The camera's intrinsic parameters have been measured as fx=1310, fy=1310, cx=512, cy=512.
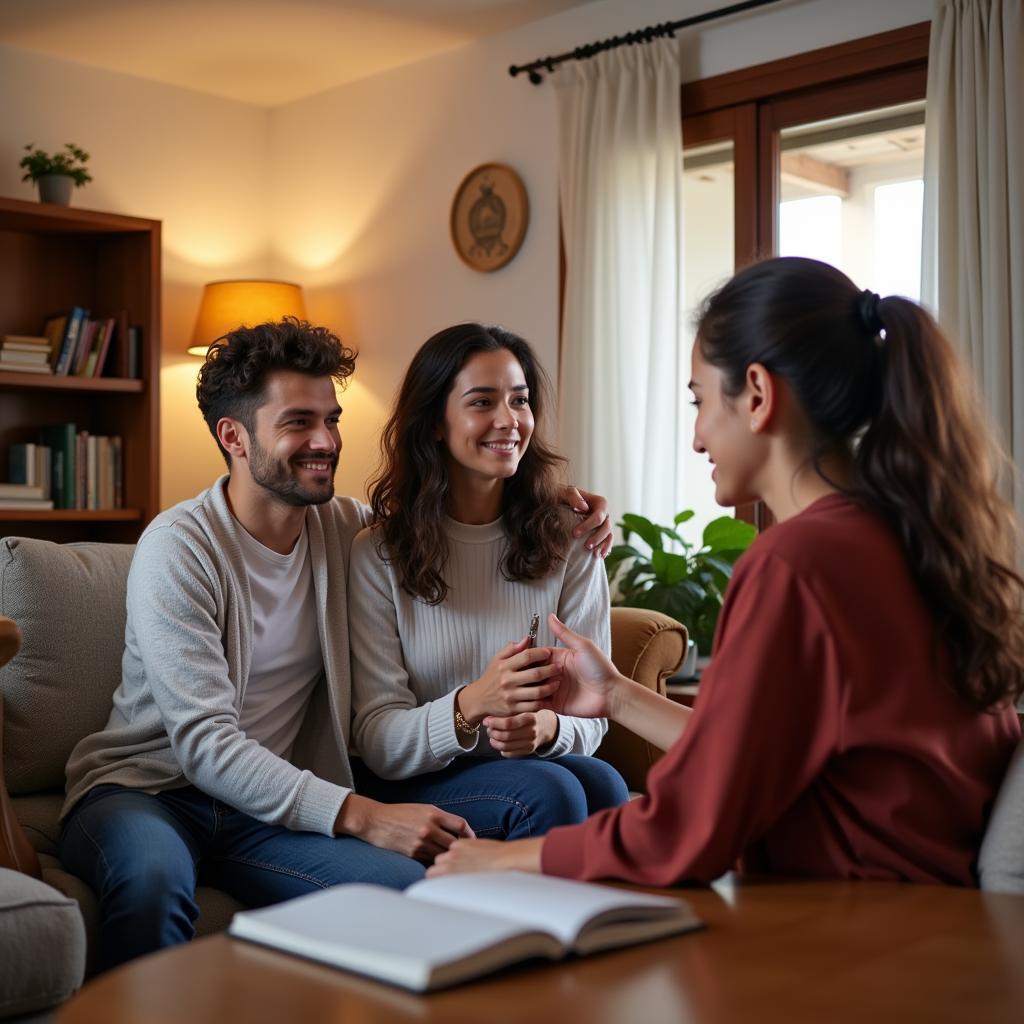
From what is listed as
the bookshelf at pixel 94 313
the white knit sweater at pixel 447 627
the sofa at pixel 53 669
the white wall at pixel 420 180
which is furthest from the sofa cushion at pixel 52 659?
the white wall at pixel 420 180

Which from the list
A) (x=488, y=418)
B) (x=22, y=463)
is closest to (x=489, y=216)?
(x=22, y=463)

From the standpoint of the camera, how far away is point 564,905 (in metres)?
0.96

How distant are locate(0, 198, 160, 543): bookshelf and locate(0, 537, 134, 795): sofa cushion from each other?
8.04 feet

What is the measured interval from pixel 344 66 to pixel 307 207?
63cm

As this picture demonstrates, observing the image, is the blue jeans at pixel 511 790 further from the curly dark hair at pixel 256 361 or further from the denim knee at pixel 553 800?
the curly dark hair at pixel 256 361

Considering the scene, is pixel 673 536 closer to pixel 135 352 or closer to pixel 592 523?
pixel 592 523

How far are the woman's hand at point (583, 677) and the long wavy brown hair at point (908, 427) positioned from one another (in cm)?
51

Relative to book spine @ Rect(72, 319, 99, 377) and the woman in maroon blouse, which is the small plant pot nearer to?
book spine @ Rect(72, 319, 99, 377)

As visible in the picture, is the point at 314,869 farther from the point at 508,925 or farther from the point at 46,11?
Answer: the point at 46,11

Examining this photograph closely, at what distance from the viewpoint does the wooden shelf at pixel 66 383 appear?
4.49m

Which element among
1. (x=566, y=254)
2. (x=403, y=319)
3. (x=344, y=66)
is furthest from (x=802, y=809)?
(x=344, y=66)

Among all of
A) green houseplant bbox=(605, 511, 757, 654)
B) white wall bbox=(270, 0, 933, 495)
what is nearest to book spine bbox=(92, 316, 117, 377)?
white wall bbox=(270, 0, 933, 495)

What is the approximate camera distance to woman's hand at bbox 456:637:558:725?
75.1 inches

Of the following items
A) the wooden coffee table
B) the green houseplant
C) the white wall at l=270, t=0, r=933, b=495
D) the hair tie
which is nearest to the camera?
the wooden coffee table
